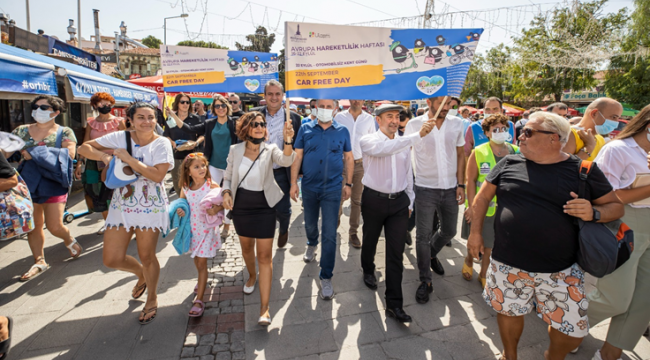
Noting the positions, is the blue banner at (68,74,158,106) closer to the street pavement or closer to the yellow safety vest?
the street pavement

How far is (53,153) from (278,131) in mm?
2717

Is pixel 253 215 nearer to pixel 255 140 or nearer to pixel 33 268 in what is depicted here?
pixel 255 140

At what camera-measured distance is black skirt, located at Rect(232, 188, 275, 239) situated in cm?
313

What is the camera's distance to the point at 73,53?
41.4 feet

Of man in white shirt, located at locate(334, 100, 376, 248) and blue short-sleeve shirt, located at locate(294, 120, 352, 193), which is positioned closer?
blue short-sleeve shirt, located at locate(294, 120, 352, 193)

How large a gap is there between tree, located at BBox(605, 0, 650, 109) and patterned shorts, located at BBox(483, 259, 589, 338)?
21844mm

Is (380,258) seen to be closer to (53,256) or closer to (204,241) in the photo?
(204,241)

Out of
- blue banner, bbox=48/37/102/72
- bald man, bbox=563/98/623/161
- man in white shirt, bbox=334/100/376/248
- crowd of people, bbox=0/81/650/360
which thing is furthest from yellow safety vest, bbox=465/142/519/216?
blue banner, bbox=48/37/102/72

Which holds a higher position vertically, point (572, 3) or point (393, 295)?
point (572, 3)

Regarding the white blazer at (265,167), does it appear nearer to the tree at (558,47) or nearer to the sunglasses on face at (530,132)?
Result: the sunglasses on face at (530,132)

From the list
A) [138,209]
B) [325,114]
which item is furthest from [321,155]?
[138,209]

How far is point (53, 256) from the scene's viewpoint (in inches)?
176

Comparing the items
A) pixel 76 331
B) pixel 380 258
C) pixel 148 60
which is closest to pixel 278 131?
pixel 380 258

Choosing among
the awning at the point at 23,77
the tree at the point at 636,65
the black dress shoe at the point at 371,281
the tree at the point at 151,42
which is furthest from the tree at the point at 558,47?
the tree at the point at 151,42
